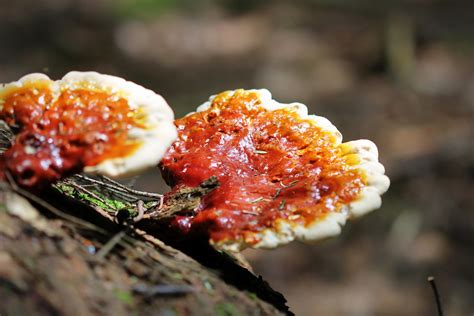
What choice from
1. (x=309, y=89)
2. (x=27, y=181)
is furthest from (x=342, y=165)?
(x=309, y=89)

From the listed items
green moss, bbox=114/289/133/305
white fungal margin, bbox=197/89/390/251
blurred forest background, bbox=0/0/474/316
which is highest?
blurred forest background, bbox=0/0/474/316

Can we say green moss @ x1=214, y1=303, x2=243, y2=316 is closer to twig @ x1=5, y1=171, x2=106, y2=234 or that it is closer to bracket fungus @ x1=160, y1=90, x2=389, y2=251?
bracket fungus @ x1=160, y1=90, x2=389, y2=251

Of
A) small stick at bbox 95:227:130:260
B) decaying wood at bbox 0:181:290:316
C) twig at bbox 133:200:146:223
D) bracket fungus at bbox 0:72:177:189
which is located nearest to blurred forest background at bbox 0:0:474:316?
twig at bbox 133:200:146:223

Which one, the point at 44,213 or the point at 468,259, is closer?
the point at 44,213

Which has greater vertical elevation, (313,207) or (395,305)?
(395,305)

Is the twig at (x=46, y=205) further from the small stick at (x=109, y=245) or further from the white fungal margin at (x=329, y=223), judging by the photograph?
the white fungal margin at (x=329, y=223)

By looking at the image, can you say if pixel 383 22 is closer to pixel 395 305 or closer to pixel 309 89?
pixel 309 89
